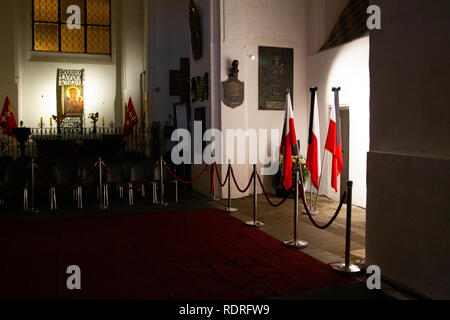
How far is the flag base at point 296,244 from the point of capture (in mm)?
5598

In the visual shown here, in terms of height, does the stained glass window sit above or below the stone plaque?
above

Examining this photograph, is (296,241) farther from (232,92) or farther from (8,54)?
(8,54)

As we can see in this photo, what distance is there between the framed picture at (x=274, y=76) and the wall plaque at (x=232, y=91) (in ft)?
2.71

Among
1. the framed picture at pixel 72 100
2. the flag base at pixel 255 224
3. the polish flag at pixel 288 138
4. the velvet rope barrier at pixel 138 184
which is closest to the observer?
the flag base at pixel 255 224

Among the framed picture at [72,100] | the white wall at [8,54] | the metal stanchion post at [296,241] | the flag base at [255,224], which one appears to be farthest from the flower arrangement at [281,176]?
the white wall at [8,54]

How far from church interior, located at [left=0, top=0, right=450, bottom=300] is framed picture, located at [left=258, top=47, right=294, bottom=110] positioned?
0.04 metres

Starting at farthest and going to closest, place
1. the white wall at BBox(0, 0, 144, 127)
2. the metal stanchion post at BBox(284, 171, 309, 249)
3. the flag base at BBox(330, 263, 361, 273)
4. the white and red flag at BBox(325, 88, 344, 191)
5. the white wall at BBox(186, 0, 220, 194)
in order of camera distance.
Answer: the white wall at BBox(0, 0, 144, 127)
the white wall at BBox(186, 0, 220, 194)
the white and red flag at BBox(325, 88, 344, 191)
the metal stanchion post at BBox(284, 171, 309, 249)
the flag base at BBox(330, 263, 361, 273)

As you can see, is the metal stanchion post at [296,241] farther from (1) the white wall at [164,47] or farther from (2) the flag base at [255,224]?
(1) the white wall at [164,47]

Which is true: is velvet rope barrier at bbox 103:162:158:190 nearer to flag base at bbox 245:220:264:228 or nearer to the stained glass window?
flag base at bbox 245:220:264:228

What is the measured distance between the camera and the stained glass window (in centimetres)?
→ 1734

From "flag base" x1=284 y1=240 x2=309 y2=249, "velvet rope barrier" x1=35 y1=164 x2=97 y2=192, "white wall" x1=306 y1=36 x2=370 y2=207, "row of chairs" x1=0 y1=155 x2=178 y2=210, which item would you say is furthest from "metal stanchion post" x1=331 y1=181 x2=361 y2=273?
"velvet rope barrier" x1=35 y1=164 x2=97 y2=192
